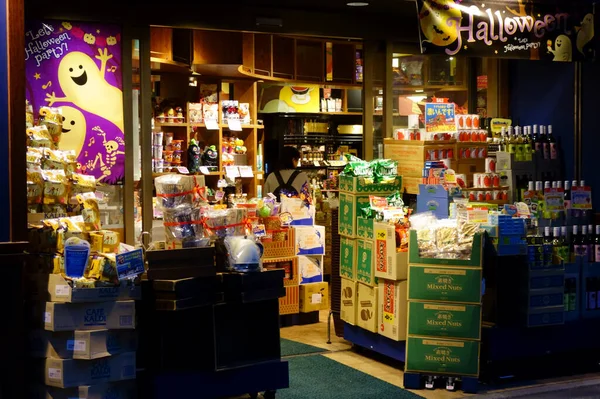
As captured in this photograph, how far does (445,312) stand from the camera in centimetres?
642

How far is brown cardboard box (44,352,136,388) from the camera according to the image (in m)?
5.26

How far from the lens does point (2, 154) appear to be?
523 centimetres

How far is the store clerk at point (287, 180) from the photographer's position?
993 cm

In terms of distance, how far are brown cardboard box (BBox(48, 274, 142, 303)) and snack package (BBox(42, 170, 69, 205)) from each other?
66cm

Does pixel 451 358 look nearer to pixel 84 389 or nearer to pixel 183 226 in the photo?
pixel 183 226

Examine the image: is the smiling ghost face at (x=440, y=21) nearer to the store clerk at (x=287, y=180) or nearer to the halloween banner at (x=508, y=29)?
the halloween banner at (x=508, y=29)

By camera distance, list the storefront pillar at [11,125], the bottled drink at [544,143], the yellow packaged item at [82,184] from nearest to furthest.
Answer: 1. the storefront pillar at [11,125]
2. the yellow packaged item at [82,184]
3. the bottled drink at [544,143]

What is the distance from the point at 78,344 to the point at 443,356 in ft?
8.90

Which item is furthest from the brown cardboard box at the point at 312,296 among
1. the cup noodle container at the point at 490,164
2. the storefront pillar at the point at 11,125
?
the storefront pillar at the point at 11,125

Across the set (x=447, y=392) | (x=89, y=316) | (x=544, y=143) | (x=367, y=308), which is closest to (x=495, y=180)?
(x=544, y=143)

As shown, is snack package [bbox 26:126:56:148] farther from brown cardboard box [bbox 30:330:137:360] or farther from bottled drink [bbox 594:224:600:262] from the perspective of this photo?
bottled drink [bbox 594:224:600:262]

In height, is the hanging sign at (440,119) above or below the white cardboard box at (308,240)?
above

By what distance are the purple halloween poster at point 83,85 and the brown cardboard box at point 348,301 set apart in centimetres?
221

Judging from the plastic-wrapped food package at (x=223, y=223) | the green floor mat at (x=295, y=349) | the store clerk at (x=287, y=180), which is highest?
the store clerk at (x=287, y=180)
